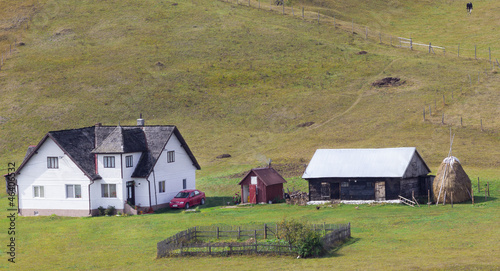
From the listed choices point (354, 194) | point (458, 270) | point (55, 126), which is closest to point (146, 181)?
point (354, 194)

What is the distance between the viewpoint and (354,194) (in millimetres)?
58969

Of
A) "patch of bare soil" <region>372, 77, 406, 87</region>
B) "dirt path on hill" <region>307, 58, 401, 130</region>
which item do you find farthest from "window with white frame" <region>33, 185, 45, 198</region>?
"patch of bare soil" <region>372, 77, 406, 87</region>

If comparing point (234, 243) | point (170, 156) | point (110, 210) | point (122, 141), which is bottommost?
point (234, 243)

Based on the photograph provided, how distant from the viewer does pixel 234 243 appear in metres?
38.6

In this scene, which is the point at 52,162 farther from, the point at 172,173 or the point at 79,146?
the point at 172,173

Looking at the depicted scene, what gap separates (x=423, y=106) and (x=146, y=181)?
2155 inches

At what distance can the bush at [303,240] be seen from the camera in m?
36.9

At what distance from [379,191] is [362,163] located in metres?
3.64

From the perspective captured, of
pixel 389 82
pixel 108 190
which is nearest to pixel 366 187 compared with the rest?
pixel 108 190

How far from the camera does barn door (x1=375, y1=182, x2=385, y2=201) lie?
2276 inches

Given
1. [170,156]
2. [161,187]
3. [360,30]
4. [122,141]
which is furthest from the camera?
[360,30]

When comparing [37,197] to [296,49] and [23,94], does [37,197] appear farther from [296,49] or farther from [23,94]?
[296,49]

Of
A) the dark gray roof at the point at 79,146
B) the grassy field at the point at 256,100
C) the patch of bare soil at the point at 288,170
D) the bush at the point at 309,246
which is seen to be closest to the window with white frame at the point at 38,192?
the grassy field at the point at 256,100

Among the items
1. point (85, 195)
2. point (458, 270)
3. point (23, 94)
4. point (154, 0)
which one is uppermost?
point (154, 0)
